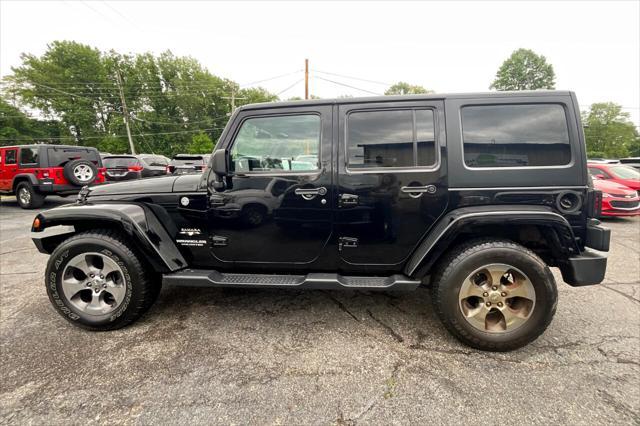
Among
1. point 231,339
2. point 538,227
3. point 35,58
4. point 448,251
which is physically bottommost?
point 231,339

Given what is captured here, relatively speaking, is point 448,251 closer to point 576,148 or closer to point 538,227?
point 538,227

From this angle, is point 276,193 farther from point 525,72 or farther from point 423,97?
point 525,72

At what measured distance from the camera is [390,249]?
239 centimetres

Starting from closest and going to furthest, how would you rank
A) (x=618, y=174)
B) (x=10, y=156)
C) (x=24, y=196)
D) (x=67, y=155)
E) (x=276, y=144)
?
(x=276, y=144) → (x=618, y=174) → (x=67, y=155) → (x=24, y=196) → (x=10, y=156)

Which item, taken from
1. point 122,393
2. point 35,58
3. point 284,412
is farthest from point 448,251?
point 35,58

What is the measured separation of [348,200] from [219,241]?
3.96ft

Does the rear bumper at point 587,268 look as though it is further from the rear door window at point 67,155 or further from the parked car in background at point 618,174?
the rear door window at point 67,155

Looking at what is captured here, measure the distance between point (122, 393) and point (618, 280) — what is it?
17.7ft

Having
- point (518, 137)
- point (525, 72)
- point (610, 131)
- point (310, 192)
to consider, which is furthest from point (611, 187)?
point (610, 131)

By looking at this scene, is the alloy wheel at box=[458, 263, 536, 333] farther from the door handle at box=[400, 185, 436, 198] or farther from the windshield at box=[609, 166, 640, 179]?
the windshield at box=[609, 166, 640, 179]

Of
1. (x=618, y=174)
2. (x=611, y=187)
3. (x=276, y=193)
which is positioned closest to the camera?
(x=276, y=193)

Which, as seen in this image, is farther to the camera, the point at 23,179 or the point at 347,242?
the point at 23,179

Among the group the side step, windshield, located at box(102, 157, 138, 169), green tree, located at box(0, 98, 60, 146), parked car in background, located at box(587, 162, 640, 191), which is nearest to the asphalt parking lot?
the side step

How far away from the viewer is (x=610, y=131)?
2037 inches
